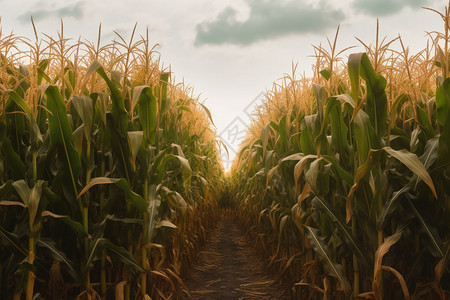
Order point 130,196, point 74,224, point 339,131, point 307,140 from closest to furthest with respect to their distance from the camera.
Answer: point 74,224 → point 130,196 → point 339,131 → point 307,140

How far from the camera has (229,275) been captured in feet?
16.8

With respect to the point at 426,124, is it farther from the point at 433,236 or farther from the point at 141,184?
the point at 141,184

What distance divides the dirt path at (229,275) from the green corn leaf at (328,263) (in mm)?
1748

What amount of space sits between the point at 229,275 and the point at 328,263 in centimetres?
296

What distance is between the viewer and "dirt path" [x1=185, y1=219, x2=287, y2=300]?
4.28 meters

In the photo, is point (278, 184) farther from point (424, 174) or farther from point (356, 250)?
point (424, 174)

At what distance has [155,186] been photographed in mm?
2646

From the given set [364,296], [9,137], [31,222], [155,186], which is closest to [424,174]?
[364,296]

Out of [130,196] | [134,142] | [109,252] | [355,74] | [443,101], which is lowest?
[109,252]

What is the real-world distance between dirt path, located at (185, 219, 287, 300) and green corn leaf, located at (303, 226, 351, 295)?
1748 mm

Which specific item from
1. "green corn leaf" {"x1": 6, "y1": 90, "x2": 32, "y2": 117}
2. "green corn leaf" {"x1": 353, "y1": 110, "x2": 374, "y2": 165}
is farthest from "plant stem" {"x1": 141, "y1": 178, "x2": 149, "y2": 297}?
"green corn leaf" {"x1": 353, "y1": 110, "x2": 374, "y2": 165}

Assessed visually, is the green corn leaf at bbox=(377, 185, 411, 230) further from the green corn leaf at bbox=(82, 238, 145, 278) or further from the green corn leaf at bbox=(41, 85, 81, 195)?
the green corn leaf at bbox=(41, 85, 81, 195)

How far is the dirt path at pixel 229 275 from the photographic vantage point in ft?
14.0

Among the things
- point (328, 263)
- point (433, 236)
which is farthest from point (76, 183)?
point (433, 236)
